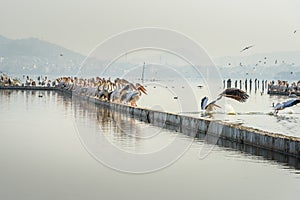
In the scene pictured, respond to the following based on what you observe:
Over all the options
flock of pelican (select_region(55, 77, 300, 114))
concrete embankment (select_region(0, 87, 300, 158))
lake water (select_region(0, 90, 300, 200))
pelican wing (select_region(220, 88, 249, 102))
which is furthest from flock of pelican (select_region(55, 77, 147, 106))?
lake water (select_region(0, 90, 300, 200))

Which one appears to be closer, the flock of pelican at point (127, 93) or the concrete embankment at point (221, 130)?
the concrete embankment at point (221, 130)

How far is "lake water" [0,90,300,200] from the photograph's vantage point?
33.3ft

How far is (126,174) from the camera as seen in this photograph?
11727mm

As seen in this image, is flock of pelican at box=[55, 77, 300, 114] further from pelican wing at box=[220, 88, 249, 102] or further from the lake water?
the lake water

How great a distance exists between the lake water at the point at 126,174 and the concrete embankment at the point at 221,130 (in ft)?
0.97

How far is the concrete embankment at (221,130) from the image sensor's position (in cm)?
1335

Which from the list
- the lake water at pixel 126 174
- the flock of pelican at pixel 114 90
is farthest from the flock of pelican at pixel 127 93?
the lake water at pixel 126 174

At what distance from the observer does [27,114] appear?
24.1 meters

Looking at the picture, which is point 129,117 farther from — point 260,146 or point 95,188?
point 95,188

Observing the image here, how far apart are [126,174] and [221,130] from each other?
5.30 m

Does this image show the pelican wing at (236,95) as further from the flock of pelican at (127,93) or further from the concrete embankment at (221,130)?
the concrete embankment at (221,130)

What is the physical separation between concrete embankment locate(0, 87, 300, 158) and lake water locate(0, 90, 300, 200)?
0.97 ft

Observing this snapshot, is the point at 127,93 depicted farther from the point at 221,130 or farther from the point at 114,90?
the point at 221,130

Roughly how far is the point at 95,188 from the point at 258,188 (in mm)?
3021
